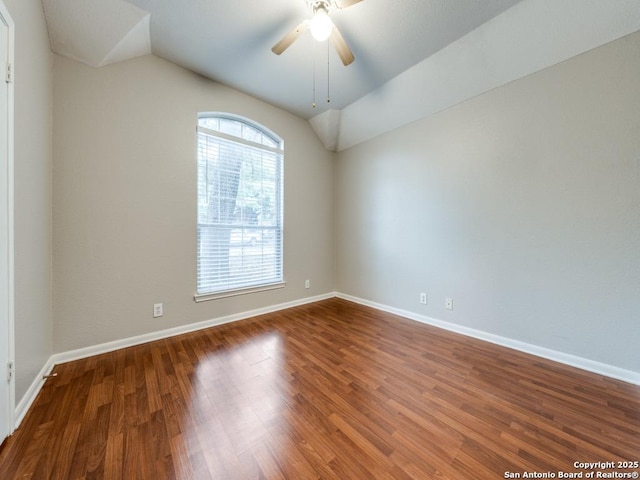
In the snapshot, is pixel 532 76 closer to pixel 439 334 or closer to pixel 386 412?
pixel 439 334

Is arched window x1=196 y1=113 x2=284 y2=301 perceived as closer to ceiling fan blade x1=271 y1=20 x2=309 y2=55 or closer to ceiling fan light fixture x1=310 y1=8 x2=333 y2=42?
ceiling fan blade x1=271 y1=20 x2=309 y2=55

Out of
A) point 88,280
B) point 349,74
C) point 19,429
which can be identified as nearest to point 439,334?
point 349,74

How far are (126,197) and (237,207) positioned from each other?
109 cm

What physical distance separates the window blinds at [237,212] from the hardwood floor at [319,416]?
38.4 inches

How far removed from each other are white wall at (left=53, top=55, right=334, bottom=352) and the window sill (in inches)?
2.7

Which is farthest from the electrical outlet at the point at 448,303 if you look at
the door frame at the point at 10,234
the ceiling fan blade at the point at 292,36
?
the door frame at the point at 10,234

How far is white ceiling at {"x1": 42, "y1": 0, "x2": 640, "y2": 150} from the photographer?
70.6 inches

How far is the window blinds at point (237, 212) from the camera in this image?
275cm

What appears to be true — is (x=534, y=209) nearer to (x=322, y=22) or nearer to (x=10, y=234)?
(x=322, y=22)

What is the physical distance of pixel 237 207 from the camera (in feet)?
9.86

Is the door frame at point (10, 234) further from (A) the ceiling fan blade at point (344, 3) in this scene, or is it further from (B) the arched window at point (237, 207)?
(A) the ceiling fan blade at point (344, 3)

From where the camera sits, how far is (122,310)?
7.27 feet

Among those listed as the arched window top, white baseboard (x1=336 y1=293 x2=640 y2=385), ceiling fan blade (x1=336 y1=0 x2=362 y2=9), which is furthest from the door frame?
white baseboard (x1=336 y1=293 x2=640 y2=385)

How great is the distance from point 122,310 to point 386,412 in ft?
7.84
